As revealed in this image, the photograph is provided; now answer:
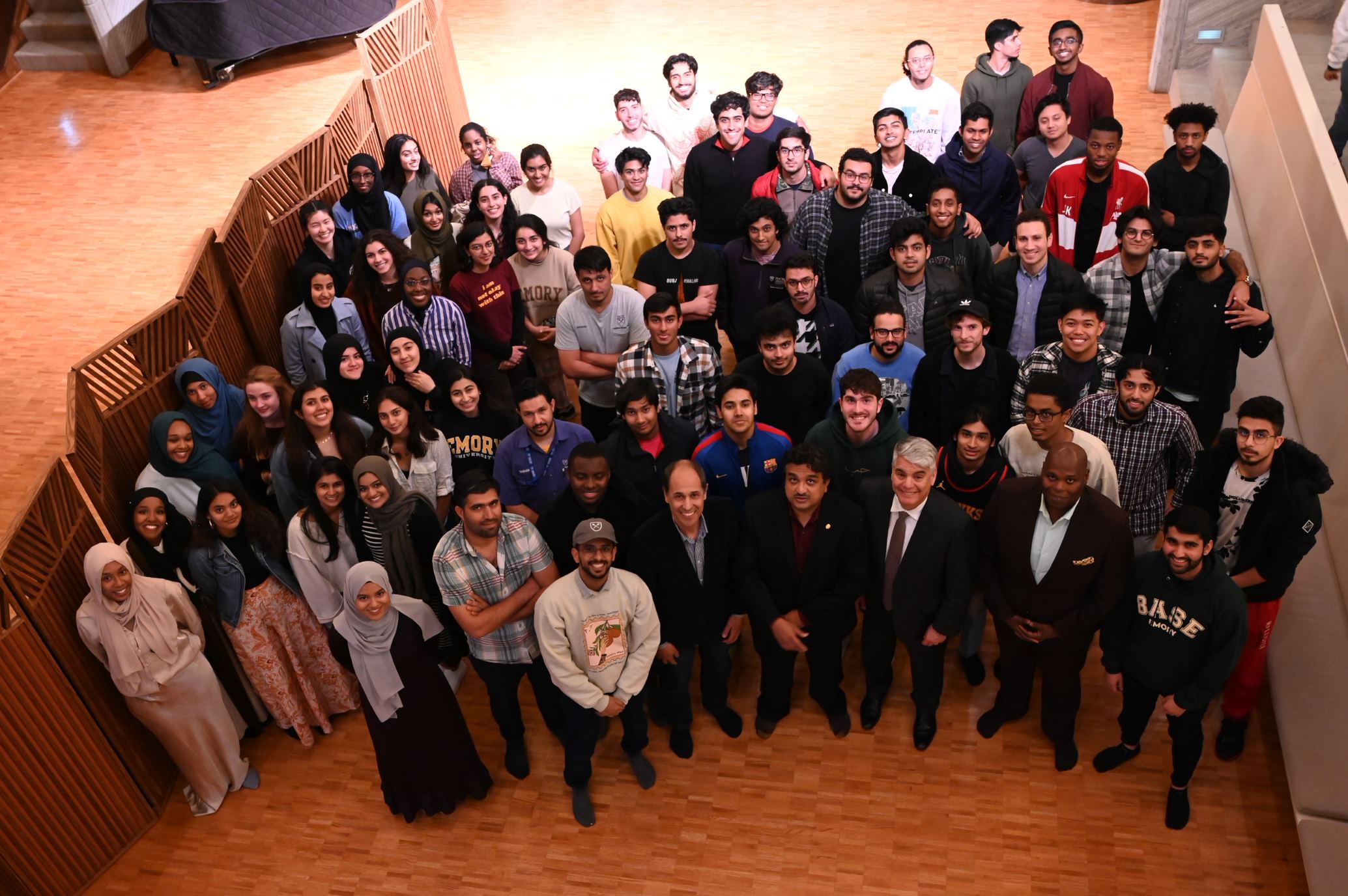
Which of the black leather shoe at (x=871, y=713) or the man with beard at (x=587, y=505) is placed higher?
the man with beard at (x=587, y=505)

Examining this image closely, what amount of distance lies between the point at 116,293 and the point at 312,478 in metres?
4.44

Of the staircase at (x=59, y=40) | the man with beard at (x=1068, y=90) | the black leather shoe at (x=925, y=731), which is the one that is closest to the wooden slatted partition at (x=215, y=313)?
the black leather shoe at (x=925, y=731)

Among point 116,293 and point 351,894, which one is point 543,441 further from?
point 116,293

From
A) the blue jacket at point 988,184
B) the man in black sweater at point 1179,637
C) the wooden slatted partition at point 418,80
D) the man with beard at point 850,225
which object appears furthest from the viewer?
the wooden slatted partition at point 418,80

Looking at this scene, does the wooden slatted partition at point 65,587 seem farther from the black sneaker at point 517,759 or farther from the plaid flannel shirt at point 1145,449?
the plaid flannel shirt at point 1145,449

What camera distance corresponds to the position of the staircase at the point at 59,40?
12.0 metres

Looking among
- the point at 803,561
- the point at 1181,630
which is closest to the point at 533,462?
the point at 803,561

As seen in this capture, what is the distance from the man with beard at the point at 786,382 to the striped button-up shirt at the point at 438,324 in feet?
5.68

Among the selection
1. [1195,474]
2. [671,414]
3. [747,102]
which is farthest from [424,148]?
[1195,474]

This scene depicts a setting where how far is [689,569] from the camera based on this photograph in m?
4.66

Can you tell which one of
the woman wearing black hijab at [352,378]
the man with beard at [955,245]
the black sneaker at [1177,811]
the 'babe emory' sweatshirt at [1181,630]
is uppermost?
the man with beard at [955,245]

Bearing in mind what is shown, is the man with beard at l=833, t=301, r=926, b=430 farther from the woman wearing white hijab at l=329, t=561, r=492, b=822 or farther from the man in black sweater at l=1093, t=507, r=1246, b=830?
the woman wearing white hijab at l=329, t=561, r=492, b=822

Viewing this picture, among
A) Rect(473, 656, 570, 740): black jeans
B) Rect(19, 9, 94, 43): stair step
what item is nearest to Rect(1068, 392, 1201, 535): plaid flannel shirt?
Rect(473, 656, 570, 740): black jeans

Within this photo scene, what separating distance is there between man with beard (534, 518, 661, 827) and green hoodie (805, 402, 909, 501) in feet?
3.30
